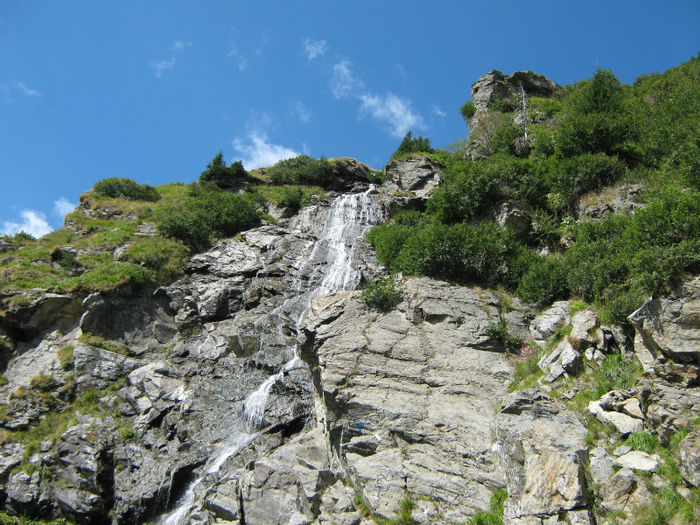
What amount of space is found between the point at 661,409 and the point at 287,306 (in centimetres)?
1478

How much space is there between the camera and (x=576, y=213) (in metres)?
18.9

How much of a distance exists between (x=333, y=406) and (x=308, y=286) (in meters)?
11.0

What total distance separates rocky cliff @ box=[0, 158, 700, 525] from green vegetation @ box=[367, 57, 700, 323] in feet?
3.26

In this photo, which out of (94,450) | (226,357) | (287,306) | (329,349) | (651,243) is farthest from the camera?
(287,306)

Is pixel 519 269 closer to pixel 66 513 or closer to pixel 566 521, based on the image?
pixel 566 521

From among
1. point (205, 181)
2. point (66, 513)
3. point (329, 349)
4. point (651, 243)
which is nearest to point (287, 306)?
point (329, 349)

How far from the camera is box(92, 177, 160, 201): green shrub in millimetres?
34062

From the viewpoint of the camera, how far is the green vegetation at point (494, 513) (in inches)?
333

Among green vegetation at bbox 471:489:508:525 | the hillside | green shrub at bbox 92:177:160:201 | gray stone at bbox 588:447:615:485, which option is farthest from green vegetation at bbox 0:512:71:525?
green shrub at bbox 92:177:160:201

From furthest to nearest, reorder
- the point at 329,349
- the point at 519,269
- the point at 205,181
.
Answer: the point at 205,181 < the point at 519,269 < the point at 329,349

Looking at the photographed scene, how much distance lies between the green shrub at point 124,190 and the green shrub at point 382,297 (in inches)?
1025

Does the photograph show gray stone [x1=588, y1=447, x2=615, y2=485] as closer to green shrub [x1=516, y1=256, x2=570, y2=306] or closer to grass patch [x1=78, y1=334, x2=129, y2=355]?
green shrub [x1=516, y1=256, x2=570, y2=306]

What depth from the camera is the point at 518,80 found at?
140 feet

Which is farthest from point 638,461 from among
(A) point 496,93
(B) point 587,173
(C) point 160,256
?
(A) point 496,93
